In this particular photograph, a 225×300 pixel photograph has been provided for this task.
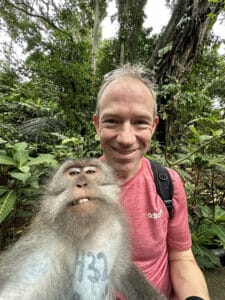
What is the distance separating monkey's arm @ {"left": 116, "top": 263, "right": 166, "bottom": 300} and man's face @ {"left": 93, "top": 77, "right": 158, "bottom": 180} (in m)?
0.54

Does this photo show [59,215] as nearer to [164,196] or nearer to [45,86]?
[164,196]

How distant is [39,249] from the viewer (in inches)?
52.3

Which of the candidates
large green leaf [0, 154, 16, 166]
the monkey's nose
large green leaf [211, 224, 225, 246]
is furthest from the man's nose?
large green leaf [211, 224, 225, 246]

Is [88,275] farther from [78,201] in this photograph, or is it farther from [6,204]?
[6,204]

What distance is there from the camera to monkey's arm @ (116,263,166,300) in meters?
1.57

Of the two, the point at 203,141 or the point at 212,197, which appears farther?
the point at 212,197

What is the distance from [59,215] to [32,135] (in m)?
2.98

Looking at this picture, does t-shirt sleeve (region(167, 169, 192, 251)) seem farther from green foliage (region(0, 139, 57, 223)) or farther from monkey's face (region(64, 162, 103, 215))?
green foliage (region(0, 139, 57, 223))

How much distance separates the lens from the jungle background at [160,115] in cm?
240

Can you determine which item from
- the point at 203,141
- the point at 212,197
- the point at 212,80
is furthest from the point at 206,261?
the point at 212,80

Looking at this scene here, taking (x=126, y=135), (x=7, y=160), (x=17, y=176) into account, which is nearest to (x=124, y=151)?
(x=126, y=135)

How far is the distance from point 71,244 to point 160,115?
4126mm

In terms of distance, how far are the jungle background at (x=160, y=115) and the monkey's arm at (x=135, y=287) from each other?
858mm

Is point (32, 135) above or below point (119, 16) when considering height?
below
